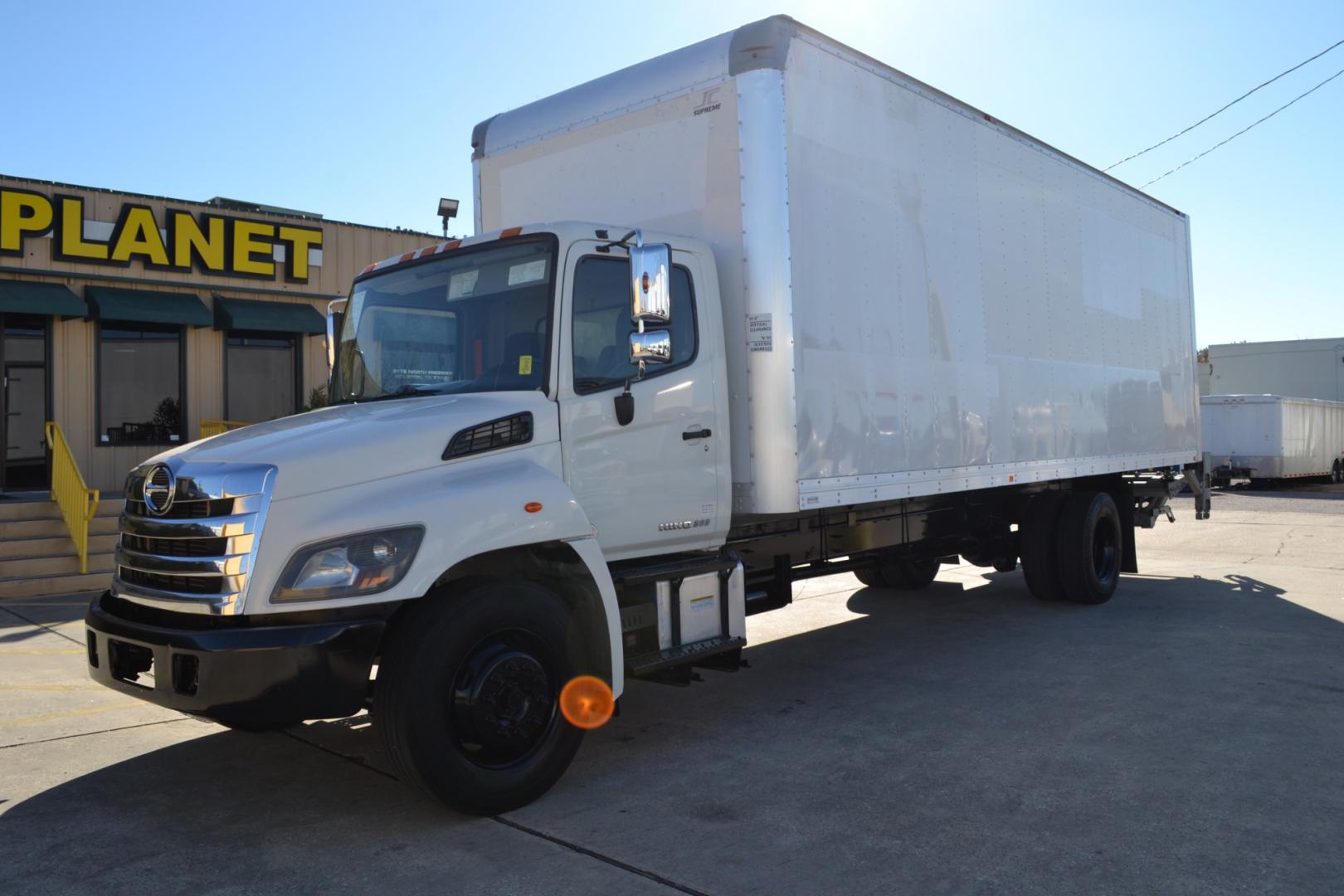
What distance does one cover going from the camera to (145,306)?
16.8 metres

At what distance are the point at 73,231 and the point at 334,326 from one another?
12777 millimetres

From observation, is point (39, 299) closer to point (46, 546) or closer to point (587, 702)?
point (46, 546)

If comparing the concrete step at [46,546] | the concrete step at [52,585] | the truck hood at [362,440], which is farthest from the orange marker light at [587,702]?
the concrete step at [46,546]

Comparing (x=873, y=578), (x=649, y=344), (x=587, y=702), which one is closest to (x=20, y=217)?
(x=873, y=578)

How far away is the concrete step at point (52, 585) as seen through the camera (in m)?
11.6

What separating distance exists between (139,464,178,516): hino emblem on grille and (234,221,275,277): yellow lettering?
14.8m

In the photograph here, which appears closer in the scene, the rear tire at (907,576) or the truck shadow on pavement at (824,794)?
the truck shadow on pavement at (824,794)

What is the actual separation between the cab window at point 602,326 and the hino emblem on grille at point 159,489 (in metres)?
1.83

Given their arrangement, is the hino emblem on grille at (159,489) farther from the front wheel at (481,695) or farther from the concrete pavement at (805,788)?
the concrete pavement at (805,788)

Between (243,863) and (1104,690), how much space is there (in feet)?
17.0

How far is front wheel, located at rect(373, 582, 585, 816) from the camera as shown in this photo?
4195 millimetres

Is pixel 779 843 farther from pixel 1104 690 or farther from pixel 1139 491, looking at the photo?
pixel 1139 491

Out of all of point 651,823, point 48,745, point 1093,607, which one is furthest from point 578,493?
point 1093,607

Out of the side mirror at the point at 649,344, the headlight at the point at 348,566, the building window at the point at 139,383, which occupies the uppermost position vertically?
the building window at the point at 139,383
